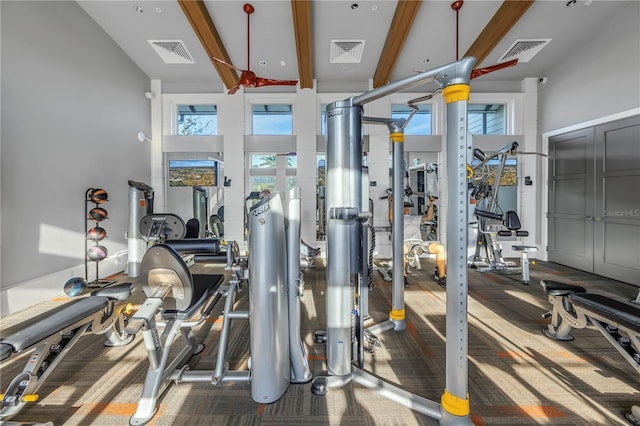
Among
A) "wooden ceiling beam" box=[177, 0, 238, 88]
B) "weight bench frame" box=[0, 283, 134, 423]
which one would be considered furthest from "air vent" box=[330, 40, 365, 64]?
"weight bench frame" box=[0, 283, 134, 423]

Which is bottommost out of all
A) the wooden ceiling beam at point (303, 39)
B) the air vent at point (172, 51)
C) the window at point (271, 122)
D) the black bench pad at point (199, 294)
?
the black bench pad at point (199, 294)

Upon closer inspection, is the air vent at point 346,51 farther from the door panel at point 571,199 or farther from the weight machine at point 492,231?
the door panel at point 571,199

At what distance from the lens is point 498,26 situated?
13.8ft

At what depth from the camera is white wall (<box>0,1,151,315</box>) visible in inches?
123

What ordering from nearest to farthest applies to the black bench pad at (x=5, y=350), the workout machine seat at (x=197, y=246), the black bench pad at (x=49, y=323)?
1. the black bench pad at (x=5, y=350)
2. the black bench pad at (x=49, y=323)
3. the workout machine seat at (x=197, y=246)

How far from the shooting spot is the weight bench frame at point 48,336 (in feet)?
4.70

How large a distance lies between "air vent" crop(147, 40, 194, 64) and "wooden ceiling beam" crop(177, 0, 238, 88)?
20.1 inches

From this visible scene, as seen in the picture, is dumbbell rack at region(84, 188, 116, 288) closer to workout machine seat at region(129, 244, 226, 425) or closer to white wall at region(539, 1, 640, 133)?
workout machine seat at region(129, 244, 226, 425)

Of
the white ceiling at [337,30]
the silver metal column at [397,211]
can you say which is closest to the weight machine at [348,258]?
the silver metal column at [397,211]

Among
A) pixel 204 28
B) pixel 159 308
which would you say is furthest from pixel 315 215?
pixel 159 308

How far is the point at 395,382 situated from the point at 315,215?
4398 mm

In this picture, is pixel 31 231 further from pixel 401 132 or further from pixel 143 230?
pixel 401 132

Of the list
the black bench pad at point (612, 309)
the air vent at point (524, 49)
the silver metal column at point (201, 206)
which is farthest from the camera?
the silver metal column at point (201, 206)

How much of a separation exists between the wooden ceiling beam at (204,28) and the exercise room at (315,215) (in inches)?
2.3
